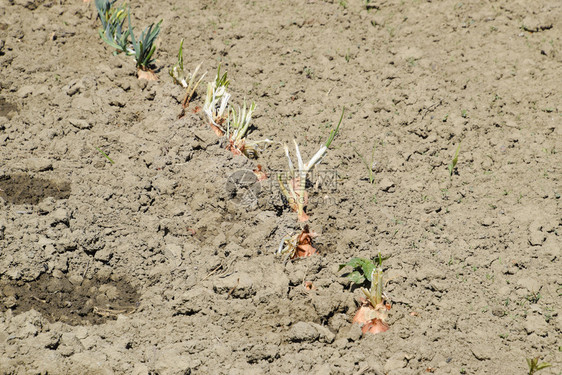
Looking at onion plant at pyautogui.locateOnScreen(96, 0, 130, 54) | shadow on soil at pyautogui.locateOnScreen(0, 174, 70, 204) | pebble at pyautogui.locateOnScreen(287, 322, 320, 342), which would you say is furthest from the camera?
onion plant at pyautogui.locateOnScreen(96, 0, 130, 54)

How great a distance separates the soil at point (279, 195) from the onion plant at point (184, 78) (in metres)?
0.07

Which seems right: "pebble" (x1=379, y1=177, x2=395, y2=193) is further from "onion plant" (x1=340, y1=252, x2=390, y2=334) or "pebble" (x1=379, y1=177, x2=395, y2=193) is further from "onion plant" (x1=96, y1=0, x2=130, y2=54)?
"onion plant" (x1=96, y1=0, x2=130, y2=54)

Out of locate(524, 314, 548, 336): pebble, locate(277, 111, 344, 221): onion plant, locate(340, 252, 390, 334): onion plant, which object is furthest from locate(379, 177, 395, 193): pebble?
locate(524, 314, 548, 336): pebble

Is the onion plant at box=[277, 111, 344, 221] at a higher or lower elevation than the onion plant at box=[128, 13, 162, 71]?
lower

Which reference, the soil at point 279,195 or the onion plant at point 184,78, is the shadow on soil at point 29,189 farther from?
the onion plant at point 184,78

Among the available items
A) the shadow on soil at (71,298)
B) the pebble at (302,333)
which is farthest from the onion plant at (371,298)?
the shadow on soil at (71,298)

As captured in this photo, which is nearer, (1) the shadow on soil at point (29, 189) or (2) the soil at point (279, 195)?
(2) the soil at point (279, 195)

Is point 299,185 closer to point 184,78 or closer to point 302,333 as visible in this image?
point 302,333

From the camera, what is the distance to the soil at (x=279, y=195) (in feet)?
8.41

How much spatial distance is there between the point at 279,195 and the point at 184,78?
1.17 metres

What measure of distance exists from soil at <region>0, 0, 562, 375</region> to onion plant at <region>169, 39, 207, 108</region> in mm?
71

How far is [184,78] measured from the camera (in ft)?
12.0

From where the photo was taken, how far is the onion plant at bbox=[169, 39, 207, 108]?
11.6ft

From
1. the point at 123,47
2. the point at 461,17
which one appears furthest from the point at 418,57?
the point at 123,47
